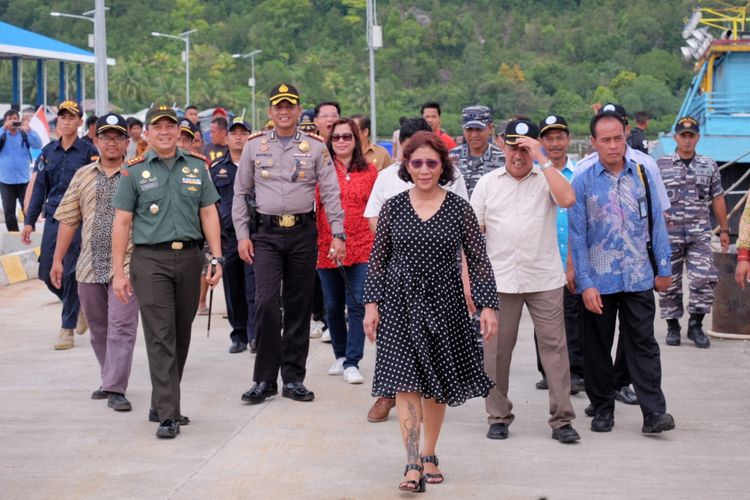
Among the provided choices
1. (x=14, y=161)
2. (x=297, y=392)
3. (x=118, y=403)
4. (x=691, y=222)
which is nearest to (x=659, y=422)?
(x=297, y=392)

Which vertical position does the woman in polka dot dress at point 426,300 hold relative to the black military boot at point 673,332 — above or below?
above

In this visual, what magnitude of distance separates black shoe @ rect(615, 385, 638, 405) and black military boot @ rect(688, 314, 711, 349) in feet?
7.97

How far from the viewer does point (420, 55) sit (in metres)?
117

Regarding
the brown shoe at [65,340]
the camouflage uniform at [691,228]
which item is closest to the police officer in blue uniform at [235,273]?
the brown shoe at [65,340]

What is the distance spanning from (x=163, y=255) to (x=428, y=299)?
1944 millimetres

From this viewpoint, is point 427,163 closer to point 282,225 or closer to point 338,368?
point 282,225

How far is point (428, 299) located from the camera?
6473mm


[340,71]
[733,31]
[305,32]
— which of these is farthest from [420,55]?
[733,31]

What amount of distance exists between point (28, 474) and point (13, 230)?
12.9m

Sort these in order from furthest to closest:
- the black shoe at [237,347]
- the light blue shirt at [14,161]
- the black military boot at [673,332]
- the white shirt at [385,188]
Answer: the light blue shirt at [14,161] < the black military boot at [673,332] < the black shoe at [237,347] < the white shirt at [385,188]

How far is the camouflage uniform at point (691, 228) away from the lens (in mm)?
10961

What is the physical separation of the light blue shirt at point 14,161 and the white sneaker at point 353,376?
10.6 m

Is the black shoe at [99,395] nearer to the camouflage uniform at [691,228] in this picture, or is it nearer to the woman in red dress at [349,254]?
the woman in red dress at [349,254]

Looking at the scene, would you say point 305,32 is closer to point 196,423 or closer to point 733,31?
point 733,31
